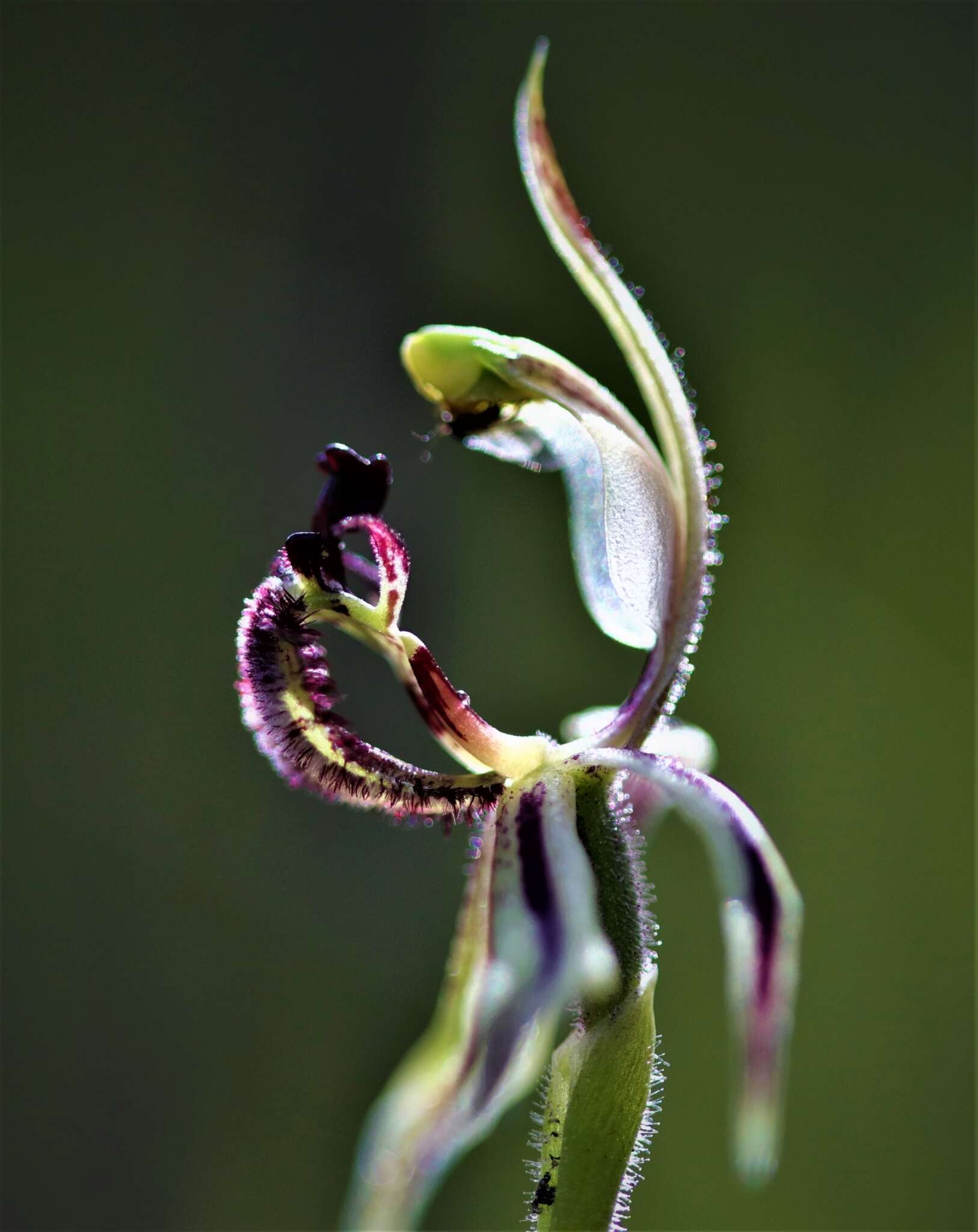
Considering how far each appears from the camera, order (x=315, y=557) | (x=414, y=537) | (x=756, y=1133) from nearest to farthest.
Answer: (x=756, y=1133) → (x=315, y=557) → (x=414, y=537)

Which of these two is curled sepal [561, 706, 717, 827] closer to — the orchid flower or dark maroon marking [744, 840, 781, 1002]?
the orchid flower

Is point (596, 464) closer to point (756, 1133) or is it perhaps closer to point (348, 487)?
point (348, 487)

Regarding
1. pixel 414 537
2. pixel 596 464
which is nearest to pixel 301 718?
pixel 596 464

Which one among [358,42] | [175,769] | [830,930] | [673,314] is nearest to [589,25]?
[358,42]

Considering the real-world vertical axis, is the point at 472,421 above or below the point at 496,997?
above

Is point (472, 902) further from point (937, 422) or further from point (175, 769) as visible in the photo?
point (937, 422)

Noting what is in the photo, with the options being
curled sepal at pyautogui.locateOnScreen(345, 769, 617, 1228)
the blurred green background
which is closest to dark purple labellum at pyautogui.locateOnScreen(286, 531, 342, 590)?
curled sepal at pyautogui.locateOnScreen(345, 769, 617, 1228)
